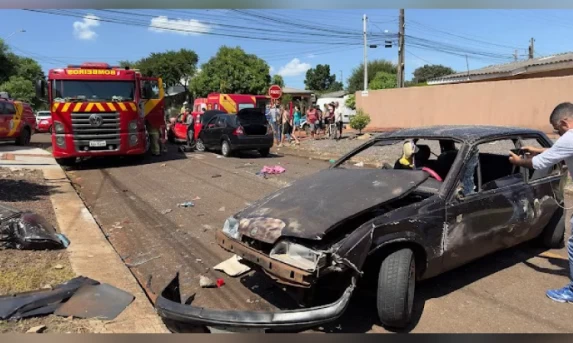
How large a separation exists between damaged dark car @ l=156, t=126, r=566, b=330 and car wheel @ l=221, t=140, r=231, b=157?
10776mm

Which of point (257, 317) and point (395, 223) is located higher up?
point (395, 223)

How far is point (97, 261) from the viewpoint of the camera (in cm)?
513

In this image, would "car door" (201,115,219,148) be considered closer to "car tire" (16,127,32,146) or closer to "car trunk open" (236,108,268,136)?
"car trunk open" (236,108,268,136)

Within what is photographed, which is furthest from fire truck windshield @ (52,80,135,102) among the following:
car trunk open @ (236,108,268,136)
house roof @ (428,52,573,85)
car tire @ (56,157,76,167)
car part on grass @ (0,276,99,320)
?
house roof @ (428,52,573,85)

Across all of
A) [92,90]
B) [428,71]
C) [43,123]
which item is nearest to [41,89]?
[92,90]

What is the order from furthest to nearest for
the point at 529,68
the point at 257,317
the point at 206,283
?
the point at 529,68 < the point at 206,283 < the point at 257,317

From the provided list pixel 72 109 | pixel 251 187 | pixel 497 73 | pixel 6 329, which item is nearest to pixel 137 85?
pixel 72 109

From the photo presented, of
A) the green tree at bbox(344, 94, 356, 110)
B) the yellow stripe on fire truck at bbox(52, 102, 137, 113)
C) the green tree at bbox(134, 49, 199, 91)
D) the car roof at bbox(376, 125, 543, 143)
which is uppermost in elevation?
the green tree at bbox(134, 49, 199, 91)

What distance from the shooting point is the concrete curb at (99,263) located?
12.0 feet

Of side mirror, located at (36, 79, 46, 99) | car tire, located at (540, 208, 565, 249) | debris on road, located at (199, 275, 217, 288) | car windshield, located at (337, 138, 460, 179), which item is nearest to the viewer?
debris on road, located at (199, 275, 217, 288)

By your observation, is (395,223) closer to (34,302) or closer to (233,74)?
(34,302)

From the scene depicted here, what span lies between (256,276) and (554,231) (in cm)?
351

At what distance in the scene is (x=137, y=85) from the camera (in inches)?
530

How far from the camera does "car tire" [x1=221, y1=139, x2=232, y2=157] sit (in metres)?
15.8
